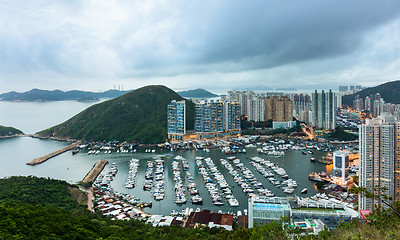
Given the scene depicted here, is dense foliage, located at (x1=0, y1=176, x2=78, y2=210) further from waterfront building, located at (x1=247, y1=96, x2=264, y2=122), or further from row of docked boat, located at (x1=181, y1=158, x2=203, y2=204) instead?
waterfront building, located at (x1=247, y1=96, x2=264, y2=122)

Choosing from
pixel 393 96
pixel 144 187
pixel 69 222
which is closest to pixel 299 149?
pixel 144 187

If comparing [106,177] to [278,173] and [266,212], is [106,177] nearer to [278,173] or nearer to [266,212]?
[278,173]

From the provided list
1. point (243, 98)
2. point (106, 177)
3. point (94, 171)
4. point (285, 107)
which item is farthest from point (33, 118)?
point (285, 107)

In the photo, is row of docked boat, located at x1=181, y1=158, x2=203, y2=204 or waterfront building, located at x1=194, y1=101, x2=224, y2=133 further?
waterfront building, located at x1=194, y1=101, x2=224, y2=133

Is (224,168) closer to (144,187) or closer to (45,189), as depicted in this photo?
(144,187)

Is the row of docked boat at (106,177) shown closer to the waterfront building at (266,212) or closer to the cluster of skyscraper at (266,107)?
the waterfront building at (266,212)

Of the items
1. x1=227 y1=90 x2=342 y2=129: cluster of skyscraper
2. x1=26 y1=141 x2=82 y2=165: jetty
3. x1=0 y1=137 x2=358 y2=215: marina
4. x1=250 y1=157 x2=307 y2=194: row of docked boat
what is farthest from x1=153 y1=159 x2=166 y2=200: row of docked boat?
x1=227 y1=90 x2=342 y2=129: cluster of skyscraper

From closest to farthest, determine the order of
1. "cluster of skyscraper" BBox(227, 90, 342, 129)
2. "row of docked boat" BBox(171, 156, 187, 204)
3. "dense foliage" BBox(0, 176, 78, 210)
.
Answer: "dense foliage" BBox(0, 176, 78, 210) → "row of docked boat" BBox(171, 156, 187, 204) → "cluster of skyscraper" BBox(227, 90, 342, 129)
